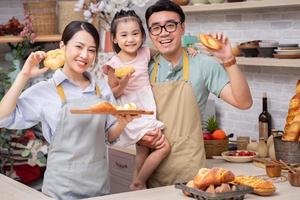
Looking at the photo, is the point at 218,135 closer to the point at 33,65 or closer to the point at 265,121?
the point at 265,121

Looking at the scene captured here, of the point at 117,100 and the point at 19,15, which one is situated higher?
the point at 19,15

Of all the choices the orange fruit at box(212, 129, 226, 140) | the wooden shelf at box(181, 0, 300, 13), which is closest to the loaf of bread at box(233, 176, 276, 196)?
the orange fruit at box(212, 129, 226, 140)

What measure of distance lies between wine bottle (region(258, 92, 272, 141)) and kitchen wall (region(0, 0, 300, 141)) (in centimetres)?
6

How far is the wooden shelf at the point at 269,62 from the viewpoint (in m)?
4.14

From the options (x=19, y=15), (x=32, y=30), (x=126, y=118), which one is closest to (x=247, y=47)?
(x=126, y=118)

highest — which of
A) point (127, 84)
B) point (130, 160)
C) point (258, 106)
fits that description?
point (127, 84)

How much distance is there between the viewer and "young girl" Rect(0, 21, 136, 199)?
9.89 feet

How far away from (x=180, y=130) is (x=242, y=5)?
4.78 ft

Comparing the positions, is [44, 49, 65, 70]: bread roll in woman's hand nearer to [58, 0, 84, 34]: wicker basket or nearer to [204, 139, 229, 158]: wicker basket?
[204, 139, 229, 158]: wicker basket

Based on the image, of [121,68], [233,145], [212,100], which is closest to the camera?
[121,68]

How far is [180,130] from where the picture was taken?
344cm

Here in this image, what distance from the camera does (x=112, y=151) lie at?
5.11 m

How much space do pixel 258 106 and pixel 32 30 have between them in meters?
2.18

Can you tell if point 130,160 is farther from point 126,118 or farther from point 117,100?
point 126,118
